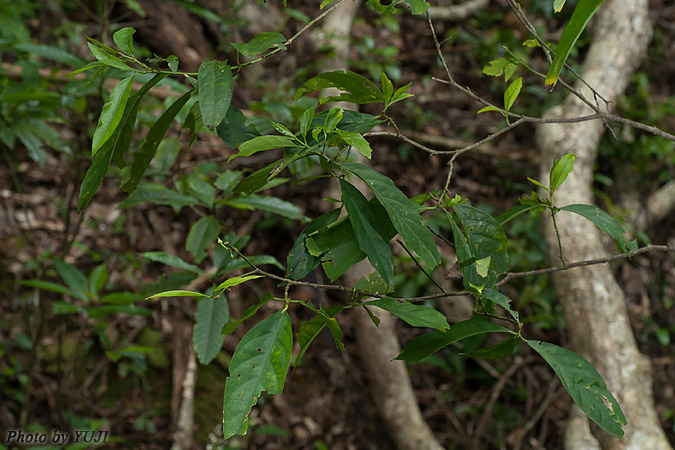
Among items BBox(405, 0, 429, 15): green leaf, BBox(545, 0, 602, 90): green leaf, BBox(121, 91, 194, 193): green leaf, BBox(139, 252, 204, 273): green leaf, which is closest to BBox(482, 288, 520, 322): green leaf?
BBox(545, 0, 602, 90): green leaf

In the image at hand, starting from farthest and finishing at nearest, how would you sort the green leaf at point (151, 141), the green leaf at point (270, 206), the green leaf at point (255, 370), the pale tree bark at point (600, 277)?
the pale tree bark at point (600, 277)
the green leaf at point (270, 206)
the green leaf at point (151, 141)
the green leaf at point (255, 370)

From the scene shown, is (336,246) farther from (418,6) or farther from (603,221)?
(603,221)

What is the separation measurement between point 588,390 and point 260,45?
0.80 metres

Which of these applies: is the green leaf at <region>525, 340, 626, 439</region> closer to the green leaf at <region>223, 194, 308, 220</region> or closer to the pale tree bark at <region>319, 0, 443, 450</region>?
the green leaf at <region>223, 194, 308, 220</region>

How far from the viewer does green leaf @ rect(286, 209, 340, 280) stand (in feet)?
2.97

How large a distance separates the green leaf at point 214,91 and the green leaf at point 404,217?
0.23 m

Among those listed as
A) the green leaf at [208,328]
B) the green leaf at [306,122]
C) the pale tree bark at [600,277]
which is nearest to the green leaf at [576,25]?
the green leaf at [306,122]

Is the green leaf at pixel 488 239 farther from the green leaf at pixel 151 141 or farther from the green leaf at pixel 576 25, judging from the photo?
the green leaf at pixel 151 141

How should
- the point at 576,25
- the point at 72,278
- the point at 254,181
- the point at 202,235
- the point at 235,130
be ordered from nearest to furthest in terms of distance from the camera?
the point at 576,25 < the point at 254,181 < the point at 235,130 < the point at 202,235 < the point at 72,278

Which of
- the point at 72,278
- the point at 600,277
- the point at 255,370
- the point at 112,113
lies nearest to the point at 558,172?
the point at 255,370

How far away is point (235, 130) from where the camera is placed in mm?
996

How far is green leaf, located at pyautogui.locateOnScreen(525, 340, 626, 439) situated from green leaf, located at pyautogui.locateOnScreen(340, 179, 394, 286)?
0.26 m

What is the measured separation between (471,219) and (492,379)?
232cm

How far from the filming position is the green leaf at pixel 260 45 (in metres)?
0.88
